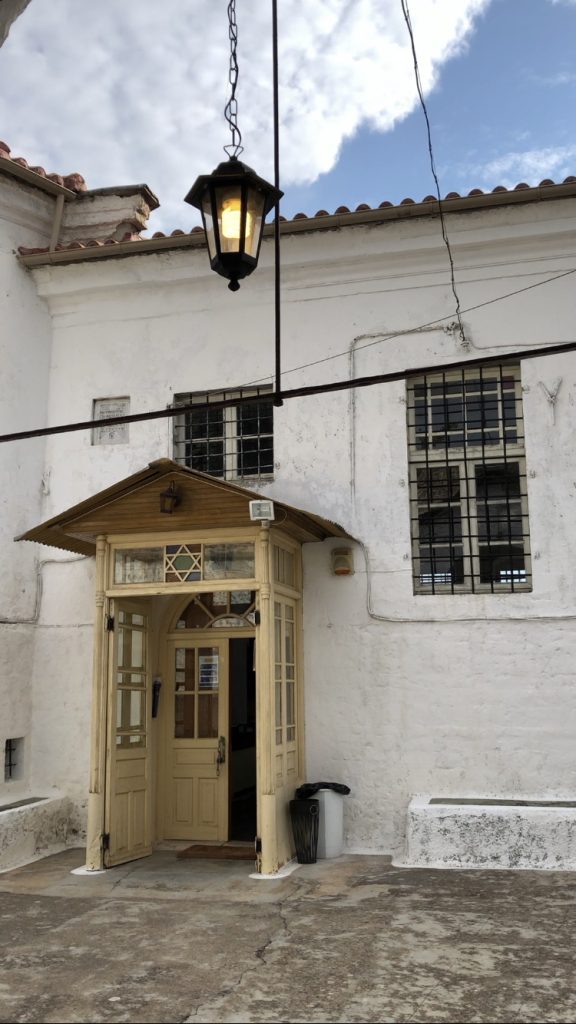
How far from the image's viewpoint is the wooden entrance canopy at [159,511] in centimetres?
755

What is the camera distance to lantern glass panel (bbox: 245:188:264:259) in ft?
16.9

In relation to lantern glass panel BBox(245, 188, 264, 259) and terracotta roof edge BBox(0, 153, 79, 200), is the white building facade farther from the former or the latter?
lantern glass panel BBox(245, 188, 264, 259)

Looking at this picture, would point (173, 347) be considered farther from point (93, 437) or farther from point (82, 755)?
point (82, 755)

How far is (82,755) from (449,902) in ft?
14.0

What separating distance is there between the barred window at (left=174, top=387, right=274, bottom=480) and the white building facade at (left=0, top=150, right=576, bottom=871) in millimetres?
26

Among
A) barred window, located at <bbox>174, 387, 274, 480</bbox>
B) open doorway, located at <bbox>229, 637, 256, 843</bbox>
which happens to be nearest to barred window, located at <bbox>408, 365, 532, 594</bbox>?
barred window, located at <bbox>174, 387, 274, 480</bbox>

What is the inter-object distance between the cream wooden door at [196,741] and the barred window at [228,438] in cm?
189

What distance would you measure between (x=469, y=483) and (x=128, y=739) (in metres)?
4.23

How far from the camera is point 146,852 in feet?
28.1

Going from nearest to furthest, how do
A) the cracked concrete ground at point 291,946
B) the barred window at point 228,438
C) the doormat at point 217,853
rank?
the cracked concrete ground at point 291,946, the doormat at point 217,853, the barred window at point 228,438

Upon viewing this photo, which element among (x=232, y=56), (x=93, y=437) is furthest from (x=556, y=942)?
(x=93, y=437)

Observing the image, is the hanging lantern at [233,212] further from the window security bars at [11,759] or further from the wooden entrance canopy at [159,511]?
the window security bars at [11,759]

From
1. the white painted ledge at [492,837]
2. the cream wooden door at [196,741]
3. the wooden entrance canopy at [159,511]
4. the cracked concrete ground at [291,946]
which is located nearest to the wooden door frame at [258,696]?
the wooden entrance canopy at [159,511]

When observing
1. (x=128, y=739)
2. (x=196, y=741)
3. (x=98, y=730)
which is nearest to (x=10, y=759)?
(x=128, y=739)
